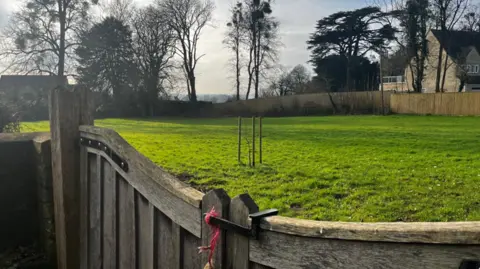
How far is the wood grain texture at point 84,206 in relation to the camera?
309cm

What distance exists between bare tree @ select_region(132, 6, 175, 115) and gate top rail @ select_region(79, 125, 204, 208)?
36084mm

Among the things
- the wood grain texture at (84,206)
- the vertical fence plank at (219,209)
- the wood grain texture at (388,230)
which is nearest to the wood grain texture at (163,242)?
the vertical fence plank at (219,209)

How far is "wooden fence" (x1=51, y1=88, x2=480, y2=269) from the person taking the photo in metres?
1.23

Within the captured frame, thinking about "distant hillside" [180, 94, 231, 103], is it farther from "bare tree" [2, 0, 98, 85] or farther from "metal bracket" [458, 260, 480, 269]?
"metal bracket" [458, 260, 480, 269]

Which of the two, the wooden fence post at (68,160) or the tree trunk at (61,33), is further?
the tree trunk at (61,33)

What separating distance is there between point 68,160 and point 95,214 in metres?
0.48

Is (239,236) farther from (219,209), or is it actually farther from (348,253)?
(348,253)

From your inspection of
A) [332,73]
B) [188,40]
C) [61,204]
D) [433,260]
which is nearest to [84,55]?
[188,40]

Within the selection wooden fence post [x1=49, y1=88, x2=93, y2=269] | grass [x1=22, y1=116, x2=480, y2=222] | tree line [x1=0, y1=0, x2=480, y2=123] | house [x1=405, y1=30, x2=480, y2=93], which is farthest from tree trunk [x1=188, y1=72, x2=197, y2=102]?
wooden fence post [x1=49, y1=88, x2=93, y2=269]

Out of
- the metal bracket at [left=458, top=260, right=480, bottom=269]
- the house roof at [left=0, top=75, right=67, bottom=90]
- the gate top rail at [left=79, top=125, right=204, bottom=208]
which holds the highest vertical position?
the house roof at [left=0, top=75, right=67, bottom=90]

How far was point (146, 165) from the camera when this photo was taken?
2305mm

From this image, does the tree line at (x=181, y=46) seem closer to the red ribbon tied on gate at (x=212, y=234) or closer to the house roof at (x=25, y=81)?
Answer: the house roof at (x=25, y=81)

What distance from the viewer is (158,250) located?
227 cm

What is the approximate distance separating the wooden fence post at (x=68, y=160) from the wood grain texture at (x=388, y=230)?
2.04 meters
